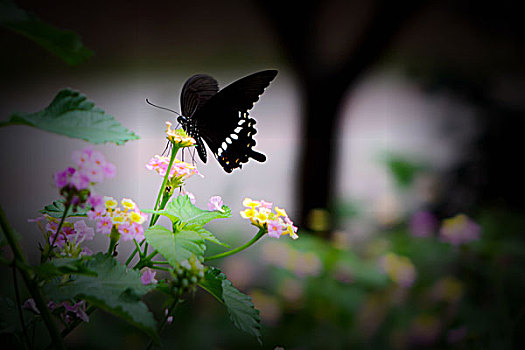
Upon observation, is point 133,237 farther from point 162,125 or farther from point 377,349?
point 162,125

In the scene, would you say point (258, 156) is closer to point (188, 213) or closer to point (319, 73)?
point (188, 213)

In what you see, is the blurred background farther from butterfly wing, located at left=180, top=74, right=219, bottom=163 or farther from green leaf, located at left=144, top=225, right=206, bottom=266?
green leaf, located at left=144, top=225, right=206, bottom=266

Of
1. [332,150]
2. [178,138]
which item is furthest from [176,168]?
[332,150]

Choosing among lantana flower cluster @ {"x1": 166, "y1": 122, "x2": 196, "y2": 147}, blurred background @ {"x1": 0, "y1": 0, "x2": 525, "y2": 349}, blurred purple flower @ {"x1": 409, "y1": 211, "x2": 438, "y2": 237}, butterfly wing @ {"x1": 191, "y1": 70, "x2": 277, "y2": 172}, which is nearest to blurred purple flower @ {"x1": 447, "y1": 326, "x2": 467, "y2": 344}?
blurred background @ {"x1": 0, "y1": 0, "x2": 525, "y2": 349}

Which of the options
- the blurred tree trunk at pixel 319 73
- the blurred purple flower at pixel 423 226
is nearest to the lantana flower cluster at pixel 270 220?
the blurred tree trunk at pixel 319 73

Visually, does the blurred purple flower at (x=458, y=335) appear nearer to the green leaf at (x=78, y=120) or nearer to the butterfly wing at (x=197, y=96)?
the butterfly wing at (x=197, y=96)
